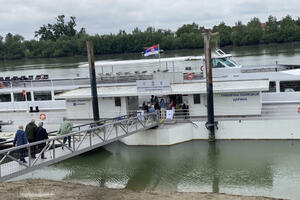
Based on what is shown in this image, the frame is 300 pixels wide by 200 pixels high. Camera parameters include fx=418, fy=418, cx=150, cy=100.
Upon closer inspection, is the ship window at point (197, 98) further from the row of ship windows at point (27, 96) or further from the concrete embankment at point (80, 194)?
the row of ship windows at point (27, 96)

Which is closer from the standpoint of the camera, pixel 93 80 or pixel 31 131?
pixel 31 131

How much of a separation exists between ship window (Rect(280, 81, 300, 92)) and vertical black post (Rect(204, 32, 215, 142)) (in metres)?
5.04

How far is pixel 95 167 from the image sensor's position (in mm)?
19453

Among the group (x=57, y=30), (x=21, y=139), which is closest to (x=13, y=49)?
(x=57, y=30)

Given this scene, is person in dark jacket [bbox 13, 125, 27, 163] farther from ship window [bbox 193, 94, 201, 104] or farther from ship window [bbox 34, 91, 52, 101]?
ship window [bbox 34, 91, 52, 101]

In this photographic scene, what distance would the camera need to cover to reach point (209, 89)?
70.3 ft

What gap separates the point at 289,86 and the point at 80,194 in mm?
14600


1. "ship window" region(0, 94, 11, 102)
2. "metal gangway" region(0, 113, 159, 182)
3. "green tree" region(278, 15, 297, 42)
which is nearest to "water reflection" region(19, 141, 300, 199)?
"metal gangway" region(0, 113, 159, 182)

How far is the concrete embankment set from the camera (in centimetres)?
1391

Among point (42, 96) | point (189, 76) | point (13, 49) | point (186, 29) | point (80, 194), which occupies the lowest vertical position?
point (80, 194)

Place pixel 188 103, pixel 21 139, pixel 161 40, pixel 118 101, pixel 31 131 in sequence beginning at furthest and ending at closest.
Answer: pixel 161 40 < pixel 118 101 < pixel 188 103 < pixel 31 131 < pixel 21 139

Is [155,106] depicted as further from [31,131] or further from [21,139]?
[21,139]

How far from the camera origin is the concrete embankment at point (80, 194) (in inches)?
548

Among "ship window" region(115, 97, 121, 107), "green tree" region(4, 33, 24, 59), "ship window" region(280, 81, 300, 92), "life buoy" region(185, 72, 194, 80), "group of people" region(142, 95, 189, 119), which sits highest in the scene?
"green tree" region(4, 33, 24, 59)
